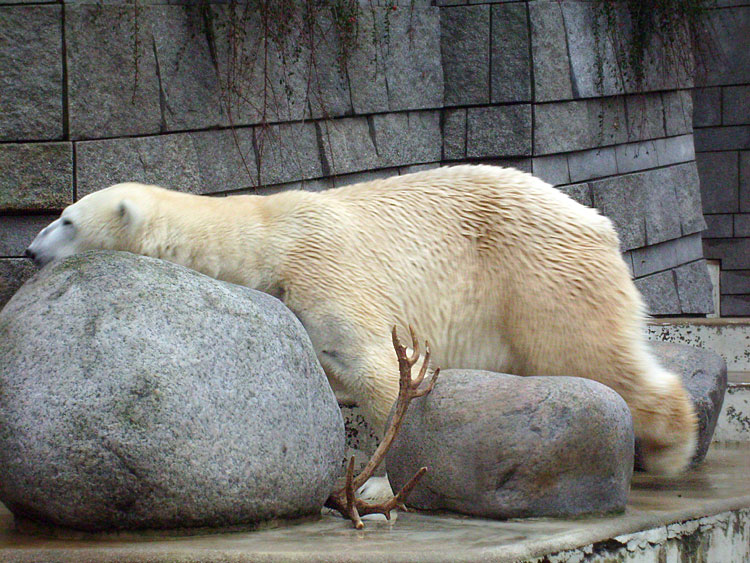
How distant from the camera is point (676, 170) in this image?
7.80 meters

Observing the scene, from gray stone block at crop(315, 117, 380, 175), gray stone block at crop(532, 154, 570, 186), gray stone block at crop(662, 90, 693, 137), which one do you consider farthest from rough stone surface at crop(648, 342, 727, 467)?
gray stone block at crop(662, 90, 693, 137)

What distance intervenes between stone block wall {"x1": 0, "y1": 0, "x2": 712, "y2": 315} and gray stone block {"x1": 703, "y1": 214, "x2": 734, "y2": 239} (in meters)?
1.98

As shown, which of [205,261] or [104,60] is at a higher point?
[104,60]

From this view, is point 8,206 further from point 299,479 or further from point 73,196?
point 299,479

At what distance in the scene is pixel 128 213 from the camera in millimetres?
3199

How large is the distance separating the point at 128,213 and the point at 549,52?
3.95m

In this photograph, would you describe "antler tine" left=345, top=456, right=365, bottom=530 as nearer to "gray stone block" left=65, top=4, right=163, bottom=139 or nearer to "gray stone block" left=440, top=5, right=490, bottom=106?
"gray stone block" left=65, top=4, right=163, bottom=139

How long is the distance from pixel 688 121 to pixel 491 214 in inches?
207

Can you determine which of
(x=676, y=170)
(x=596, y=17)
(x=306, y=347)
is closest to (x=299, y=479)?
(x=306, y=347)

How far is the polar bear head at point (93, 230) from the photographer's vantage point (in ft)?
10.6

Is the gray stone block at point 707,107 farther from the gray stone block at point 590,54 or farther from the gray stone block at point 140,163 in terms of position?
the gray stone block at point 140,163

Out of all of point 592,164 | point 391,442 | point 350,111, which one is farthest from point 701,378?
point 592,164

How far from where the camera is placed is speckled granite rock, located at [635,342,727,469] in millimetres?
3875

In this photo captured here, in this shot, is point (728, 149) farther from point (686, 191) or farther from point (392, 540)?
point (392, 540)
